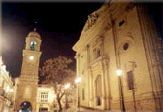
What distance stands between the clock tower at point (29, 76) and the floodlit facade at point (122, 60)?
23.6 metres

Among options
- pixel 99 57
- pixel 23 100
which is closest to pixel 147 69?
pixel 99 57

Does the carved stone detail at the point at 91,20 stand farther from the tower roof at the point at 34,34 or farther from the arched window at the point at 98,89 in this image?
the tower roof at the point at 34,34

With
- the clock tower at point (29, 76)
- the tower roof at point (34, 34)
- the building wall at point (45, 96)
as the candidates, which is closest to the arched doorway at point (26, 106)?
the clock tower at point (29, 76)

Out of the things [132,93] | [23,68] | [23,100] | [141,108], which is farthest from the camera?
[23,68]

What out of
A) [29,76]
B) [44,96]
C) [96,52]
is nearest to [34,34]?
[29,76]

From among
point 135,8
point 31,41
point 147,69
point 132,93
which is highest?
point 31,41

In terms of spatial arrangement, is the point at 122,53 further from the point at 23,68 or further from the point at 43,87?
the point at 43,87

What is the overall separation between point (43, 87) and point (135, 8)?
160 feet

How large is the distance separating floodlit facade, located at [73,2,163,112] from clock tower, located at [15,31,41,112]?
77.4 ft

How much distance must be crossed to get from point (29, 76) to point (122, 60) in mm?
35823

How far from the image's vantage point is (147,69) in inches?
726

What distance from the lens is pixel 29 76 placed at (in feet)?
174

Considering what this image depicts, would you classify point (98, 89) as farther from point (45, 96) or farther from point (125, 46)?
point (45, 96)

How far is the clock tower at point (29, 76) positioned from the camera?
51.0 metres
